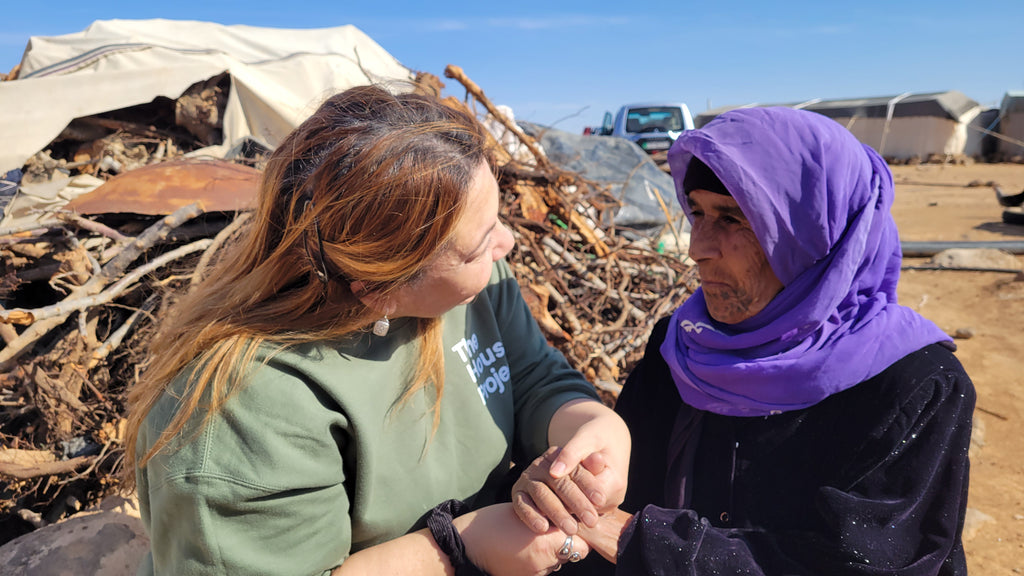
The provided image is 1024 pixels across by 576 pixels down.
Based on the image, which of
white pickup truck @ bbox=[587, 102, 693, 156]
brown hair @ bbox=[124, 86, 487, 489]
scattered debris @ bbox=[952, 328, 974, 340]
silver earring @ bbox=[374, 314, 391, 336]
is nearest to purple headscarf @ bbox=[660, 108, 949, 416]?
brown hair @ bbox=[124, 86, 487, 489]

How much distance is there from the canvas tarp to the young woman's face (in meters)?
2.99

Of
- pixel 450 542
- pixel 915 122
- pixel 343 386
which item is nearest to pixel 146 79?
pixel 343 386

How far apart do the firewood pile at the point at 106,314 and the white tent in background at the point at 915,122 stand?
19.9 meters

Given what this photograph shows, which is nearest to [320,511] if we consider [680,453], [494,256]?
[494,256]

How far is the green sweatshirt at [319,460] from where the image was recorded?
3.50 ft

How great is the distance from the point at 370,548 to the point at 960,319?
243 inches

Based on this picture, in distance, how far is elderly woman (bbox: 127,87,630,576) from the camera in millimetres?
1096

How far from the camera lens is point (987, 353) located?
4.99 metres

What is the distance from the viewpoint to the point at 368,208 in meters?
1.20

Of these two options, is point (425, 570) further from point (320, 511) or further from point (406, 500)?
point (320, 511)

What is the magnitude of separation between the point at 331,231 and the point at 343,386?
0.29 metres

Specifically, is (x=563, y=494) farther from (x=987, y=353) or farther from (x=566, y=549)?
(x=987, y=353)

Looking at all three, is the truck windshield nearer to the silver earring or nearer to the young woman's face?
the young woman's face

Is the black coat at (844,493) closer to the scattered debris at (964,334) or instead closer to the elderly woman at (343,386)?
the elderly woman at (343,386)
